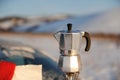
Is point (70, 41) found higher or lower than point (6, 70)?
higher

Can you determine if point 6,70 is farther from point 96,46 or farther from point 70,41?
point 96,46

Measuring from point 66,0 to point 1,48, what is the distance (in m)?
0.49

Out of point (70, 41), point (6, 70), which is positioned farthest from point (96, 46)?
point (6, 70)

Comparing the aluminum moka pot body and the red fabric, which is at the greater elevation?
the aluminum moka pot body

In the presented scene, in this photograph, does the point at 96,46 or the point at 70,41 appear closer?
the point at 70,41

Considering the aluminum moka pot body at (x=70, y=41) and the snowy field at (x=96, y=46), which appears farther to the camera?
the snowy field at (x=96, y=46)

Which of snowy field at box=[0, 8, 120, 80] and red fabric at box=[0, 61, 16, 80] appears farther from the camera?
snowy field at box=[0, 8, 120, 80]

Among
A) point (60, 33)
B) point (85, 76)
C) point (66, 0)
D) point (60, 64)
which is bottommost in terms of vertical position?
point (85, 76)

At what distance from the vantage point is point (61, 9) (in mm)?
2109

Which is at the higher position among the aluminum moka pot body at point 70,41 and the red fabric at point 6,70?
the aluminum moka pot body at point 70,41

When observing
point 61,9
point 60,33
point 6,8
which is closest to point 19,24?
point 6,8

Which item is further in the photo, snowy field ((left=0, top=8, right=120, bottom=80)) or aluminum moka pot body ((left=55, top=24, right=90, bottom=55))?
snowy field ((left=0, top=8, right=120, bottom=80))

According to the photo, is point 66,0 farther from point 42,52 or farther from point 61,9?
point 42,52

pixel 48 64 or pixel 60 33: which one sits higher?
pixel 60 33
